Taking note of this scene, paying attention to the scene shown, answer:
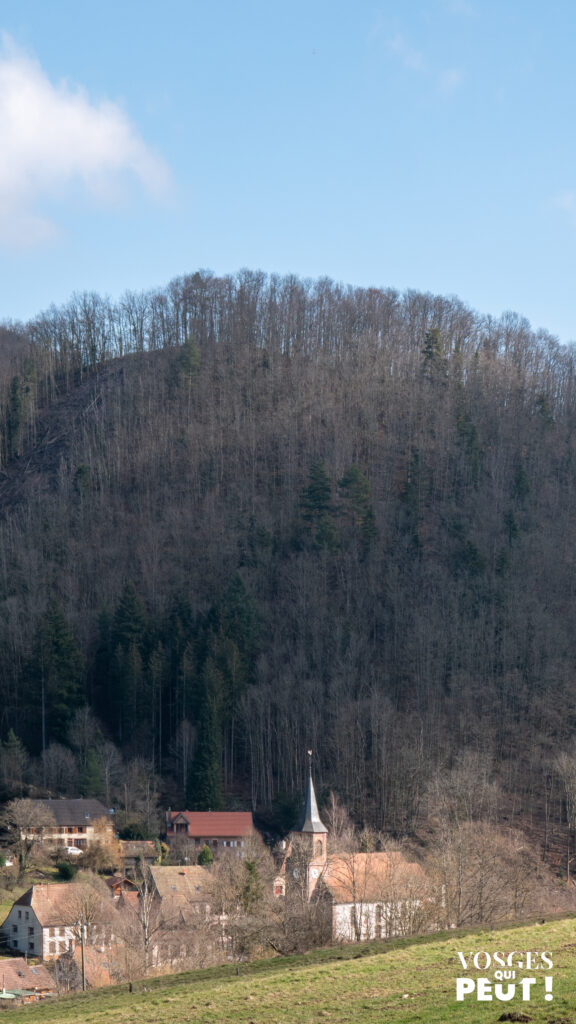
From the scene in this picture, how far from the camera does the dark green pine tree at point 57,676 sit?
68.6 metres

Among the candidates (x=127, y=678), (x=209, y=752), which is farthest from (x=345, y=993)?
(x=127, y=678)

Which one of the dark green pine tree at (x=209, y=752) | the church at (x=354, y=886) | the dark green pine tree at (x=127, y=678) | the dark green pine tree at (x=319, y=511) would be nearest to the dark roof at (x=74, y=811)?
the dark green pine tree at (x=209, y=752)

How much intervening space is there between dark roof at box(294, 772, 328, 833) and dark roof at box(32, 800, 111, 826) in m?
10.7

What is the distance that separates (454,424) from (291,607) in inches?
1162

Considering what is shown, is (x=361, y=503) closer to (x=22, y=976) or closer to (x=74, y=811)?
(x=74, y=811)

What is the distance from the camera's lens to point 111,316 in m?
117

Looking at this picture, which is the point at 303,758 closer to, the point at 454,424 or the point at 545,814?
the point at 545,814

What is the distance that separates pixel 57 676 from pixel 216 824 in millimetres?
16311

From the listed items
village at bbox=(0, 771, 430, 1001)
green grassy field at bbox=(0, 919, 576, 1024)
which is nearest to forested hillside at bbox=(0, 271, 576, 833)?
village at bbox=(0, 771, 430, 1001)

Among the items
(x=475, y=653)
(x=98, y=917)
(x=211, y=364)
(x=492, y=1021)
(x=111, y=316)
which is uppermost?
(x=111, y=316)

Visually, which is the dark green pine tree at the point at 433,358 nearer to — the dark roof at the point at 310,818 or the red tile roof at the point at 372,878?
the dark roof at the point at 310,818

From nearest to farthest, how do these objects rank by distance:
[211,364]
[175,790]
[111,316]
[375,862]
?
[375,862] < [175,790] < [211,364] < [111,316]

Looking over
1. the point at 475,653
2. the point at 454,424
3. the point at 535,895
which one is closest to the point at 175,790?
the point at 475,653

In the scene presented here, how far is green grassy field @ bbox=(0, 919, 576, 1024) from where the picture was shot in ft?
60.8
